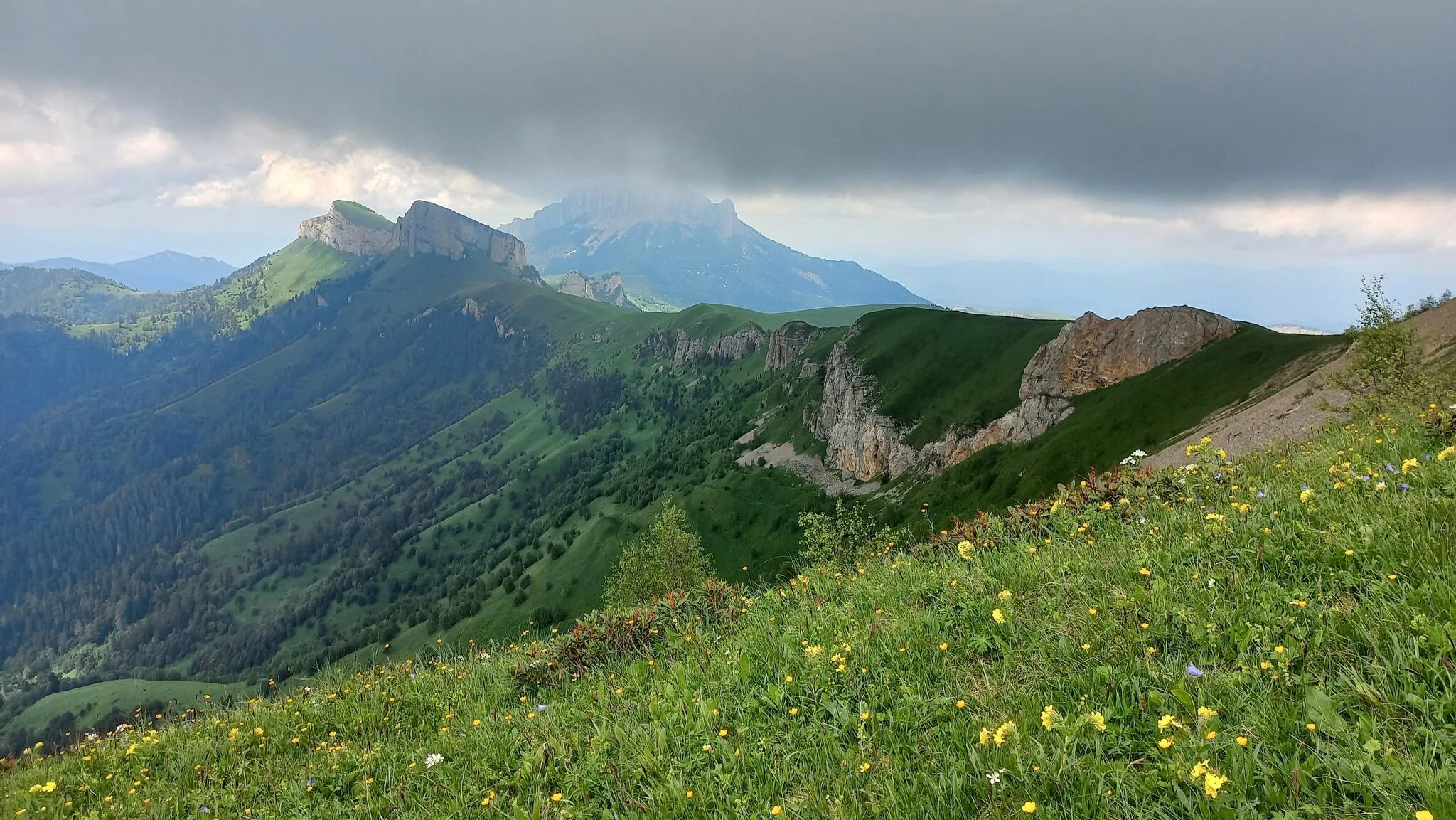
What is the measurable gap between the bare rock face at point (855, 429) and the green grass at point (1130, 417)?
27907 millimetres

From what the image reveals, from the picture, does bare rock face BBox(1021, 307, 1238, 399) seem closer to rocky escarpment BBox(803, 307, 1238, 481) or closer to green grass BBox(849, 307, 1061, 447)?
rocky escarpment BBox(803, 307, 1238, 481)

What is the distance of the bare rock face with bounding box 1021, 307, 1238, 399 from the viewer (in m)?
91.4

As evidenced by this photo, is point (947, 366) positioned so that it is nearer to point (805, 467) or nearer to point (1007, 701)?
point (805, 467)

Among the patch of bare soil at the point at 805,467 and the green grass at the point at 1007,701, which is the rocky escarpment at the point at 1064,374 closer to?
the patch of bare soil at the point at 805,467

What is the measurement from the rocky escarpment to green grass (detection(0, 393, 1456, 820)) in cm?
9929

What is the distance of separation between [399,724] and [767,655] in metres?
5.84

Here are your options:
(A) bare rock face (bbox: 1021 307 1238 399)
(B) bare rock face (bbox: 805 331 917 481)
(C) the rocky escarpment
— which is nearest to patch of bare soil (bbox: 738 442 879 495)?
(B) bare rock face (bbox: 805 331 917 481)

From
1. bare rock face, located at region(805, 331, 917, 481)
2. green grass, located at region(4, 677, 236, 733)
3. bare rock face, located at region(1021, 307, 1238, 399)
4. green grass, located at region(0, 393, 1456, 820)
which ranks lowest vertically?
green grass, located at region(4, 677, 236, 733)

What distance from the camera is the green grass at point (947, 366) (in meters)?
120

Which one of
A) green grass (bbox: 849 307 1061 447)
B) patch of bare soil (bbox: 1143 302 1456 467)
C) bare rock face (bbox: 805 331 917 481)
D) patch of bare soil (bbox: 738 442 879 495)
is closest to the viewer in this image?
patch of bare soil (bbox: 1143 302 1456 467)

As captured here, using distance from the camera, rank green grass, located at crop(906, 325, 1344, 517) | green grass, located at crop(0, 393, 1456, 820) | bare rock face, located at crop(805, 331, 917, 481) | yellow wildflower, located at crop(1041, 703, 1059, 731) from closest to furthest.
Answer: green grass, located at crop(0, 393, 1456, 820) < yellow wildflower, located at crop(1041, 703, 1059, 731) < green grass, located at crop(906, 325, 1344, 517) < bare rock face, located at crop(805, 331, 917, 481)

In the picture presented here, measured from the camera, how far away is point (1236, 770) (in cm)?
410

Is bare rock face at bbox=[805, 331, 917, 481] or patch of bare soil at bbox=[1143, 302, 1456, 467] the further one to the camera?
bare rock face at bbox=[805, 331, 917, 481]

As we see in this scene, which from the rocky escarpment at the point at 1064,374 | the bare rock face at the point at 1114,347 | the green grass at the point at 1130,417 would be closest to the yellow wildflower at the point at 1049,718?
the green grass at the point at 1130,417
